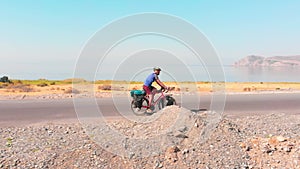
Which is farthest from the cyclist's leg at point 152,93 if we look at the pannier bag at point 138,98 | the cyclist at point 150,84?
the pannier bag at point 138,98

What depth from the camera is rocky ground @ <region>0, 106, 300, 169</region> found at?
5.86 metres

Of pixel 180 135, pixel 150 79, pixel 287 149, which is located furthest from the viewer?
pixel 150 79

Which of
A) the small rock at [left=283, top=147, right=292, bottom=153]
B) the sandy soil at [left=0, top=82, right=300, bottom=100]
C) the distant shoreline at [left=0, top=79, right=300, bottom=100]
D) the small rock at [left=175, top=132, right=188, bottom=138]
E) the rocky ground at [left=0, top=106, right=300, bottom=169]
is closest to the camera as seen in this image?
the rocky ground at [left=0, top=106, right=300, bottom=169]

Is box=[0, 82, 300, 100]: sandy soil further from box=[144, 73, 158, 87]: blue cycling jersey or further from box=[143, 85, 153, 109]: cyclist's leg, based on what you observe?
box=[144, 73, 158, 87]: blue cycling jersey

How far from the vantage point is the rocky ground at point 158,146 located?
19.2 ft

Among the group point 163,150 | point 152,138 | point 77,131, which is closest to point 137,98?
point 77,131

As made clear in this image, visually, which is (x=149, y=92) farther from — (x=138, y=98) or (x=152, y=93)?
(x=138, y=98)

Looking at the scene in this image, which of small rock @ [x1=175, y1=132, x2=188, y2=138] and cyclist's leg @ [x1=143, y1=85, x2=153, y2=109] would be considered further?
cyclist's leg @ [x1=143, y1=85, x2=153, y2=109]

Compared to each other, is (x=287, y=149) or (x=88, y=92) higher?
(x=88, y=92)

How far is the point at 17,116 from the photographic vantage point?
37.9 ft

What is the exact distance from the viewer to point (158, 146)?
6.43 metres

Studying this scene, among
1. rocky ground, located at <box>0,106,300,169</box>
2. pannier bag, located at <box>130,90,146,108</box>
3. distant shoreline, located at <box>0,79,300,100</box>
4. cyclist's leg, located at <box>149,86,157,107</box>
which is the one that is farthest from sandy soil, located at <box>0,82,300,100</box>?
rocky ground, located at <box>0,106,300,169</box>

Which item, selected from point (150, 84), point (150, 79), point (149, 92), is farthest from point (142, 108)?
point (150, 79)

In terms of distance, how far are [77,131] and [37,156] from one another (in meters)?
2.24
